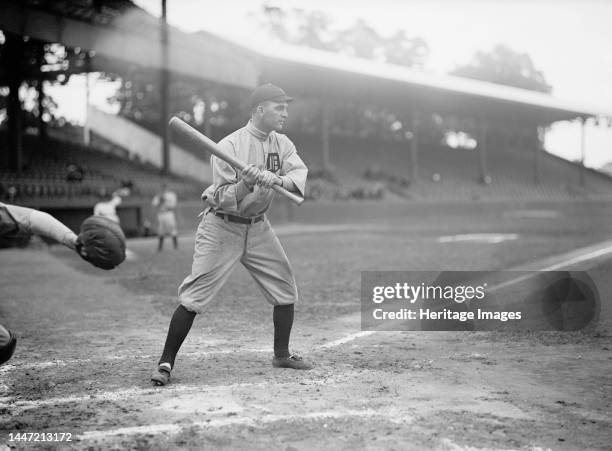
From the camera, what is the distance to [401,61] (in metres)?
57.8

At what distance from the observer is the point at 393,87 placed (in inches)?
1452

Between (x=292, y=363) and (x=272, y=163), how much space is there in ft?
4.57

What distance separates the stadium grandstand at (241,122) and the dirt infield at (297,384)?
1678cm

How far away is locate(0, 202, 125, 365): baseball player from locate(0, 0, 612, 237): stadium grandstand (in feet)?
65.0

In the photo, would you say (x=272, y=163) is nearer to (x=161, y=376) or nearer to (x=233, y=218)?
(x=233, y=218)

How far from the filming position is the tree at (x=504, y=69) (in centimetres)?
5938

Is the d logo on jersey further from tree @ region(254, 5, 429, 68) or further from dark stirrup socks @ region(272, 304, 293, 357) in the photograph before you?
tree @ region(254, 5, 429, 68)

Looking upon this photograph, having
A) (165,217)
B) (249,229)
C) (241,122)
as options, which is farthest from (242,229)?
(241,122)

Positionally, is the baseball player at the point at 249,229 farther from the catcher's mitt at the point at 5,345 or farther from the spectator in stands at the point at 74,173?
the spectator in stands at the point at 74,173

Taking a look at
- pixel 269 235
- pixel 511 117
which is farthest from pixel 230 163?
pixel 511 117

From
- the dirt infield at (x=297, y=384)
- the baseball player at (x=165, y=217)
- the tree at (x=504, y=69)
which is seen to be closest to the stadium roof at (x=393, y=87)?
the tree at (x=504, y=69)

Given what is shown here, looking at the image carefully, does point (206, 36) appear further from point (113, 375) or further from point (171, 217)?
point (113, 375)

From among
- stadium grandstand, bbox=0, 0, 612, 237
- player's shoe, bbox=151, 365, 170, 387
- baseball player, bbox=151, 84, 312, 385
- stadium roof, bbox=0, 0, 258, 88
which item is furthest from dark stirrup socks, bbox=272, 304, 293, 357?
stadium roof, bbox=0, 0, 258, 88

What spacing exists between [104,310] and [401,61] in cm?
5320
